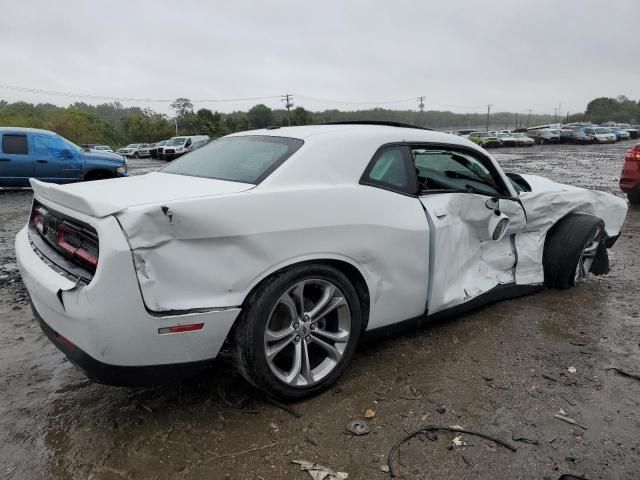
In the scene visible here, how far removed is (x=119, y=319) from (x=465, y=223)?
2.36m

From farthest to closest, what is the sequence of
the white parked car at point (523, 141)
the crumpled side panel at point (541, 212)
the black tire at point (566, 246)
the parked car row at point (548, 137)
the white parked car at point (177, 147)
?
the white parked car at point (523, 141) → the parked car row at point (548, 137) → the white parked car at point (177, 147) → the black tire at point (566, 246) → the crumpled side panel at point (541, 212)

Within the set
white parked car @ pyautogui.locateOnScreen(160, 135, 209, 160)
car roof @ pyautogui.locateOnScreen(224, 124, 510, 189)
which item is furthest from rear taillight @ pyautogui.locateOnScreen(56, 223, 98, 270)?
white parked car @ pyautogui.locateOnScreen(160, 135, 209, 160)

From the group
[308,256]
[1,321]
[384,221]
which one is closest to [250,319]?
[308,256]

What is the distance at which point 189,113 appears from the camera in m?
88.6

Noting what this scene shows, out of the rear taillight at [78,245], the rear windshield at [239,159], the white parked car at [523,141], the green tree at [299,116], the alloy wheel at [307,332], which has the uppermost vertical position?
the green tree at [299,116]

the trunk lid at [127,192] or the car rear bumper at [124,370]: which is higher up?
the trunk lid at [127,192]

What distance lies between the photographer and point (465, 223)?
11.1 ft

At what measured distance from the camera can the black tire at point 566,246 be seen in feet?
13.5

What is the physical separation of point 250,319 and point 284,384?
0.45 meters

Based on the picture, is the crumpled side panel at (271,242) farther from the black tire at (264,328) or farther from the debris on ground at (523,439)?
the debris on ground at (523,439)

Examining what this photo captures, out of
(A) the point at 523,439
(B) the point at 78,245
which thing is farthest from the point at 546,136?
(B) the point at 78,245

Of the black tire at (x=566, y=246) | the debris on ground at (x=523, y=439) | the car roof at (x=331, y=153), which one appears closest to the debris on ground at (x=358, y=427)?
the debris on ground at (x=523, y=439)

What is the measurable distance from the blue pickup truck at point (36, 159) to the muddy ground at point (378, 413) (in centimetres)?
879

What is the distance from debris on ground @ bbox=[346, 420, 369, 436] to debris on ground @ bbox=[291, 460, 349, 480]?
292mm
